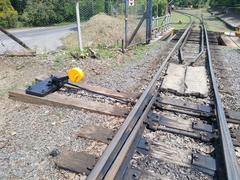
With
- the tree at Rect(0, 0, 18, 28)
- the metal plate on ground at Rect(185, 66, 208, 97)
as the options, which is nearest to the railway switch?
the metal plate on ground at Rect(185, 66, 208, 97)

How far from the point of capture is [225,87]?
600cm

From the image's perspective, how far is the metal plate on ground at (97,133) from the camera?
3.63 m

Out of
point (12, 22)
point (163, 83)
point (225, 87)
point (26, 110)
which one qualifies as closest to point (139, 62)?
point (163, 83)

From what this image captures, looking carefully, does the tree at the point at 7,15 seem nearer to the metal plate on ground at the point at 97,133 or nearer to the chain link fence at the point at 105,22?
the chain link fence at the point at 105,22

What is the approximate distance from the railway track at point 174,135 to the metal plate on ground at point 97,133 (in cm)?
19

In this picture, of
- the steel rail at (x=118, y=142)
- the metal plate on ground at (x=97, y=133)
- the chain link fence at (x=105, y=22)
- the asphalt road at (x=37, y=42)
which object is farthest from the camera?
the chain link fence at (x=105, y=22)

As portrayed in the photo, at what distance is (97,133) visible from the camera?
376 centimetres

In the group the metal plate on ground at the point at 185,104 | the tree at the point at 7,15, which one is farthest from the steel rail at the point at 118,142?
the tree at the point at 7,15

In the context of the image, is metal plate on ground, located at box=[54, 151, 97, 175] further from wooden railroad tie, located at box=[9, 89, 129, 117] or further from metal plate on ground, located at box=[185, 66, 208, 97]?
metal plate on ground, located at box=[185, 66, 208, 97]

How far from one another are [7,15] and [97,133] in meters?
35.1

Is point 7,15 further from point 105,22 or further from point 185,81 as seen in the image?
point 185,81

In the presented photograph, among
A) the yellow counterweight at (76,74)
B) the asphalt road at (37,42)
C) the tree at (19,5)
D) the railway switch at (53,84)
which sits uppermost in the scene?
the tree at (19,5)

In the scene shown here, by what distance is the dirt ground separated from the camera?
3.15 metres

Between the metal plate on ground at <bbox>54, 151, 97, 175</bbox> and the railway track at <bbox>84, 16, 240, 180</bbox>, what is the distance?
177 millimetres
